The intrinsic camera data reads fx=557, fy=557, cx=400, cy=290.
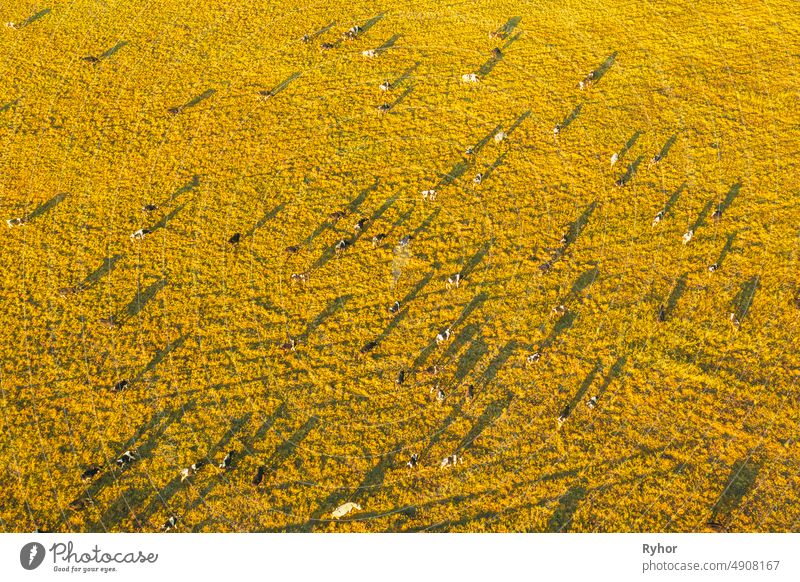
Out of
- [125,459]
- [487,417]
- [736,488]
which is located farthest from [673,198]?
[125,459]

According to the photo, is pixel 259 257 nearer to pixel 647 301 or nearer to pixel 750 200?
pixel 647 301

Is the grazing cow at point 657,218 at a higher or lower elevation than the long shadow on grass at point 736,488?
higher

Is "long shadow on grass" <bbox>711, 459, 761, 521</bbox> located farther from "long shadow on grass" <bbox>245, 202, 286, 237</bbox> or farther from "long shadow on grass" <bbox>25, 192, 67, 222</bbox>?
"long shadow on grass" <bbox>25, 192, 67, 222</bbox>

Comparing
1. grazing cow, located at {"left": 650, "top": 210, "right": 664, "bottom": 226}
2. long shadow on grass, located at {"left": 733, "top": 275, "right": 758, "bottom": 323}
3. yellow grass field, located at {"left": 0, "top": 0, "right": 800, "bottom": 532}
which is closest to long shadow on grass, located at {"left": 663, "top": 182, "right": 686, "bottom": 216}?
yellow grass field, located at {"left": 0, "top": 0, "right": 800, "bottom": 532}

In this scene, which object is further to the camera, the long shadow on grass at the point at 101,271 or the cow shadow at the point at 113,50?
the cow shadow at the point at 113,50

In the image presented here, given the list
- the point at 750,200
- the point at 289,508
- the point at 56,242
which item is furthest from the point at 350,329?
the point at 750,200

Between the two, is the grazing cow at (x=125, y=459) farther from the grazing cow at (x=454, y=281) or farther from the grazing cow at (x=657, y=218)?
the grazing cow at (x=657, y=218)

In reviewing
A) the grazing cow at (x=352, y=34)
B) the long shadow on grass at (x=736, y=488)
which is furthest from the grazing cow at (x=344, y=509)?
the grazing cow at (x=352, y=34)

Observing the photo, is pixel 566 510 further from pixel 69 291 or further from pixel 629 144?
pixel 69 291
